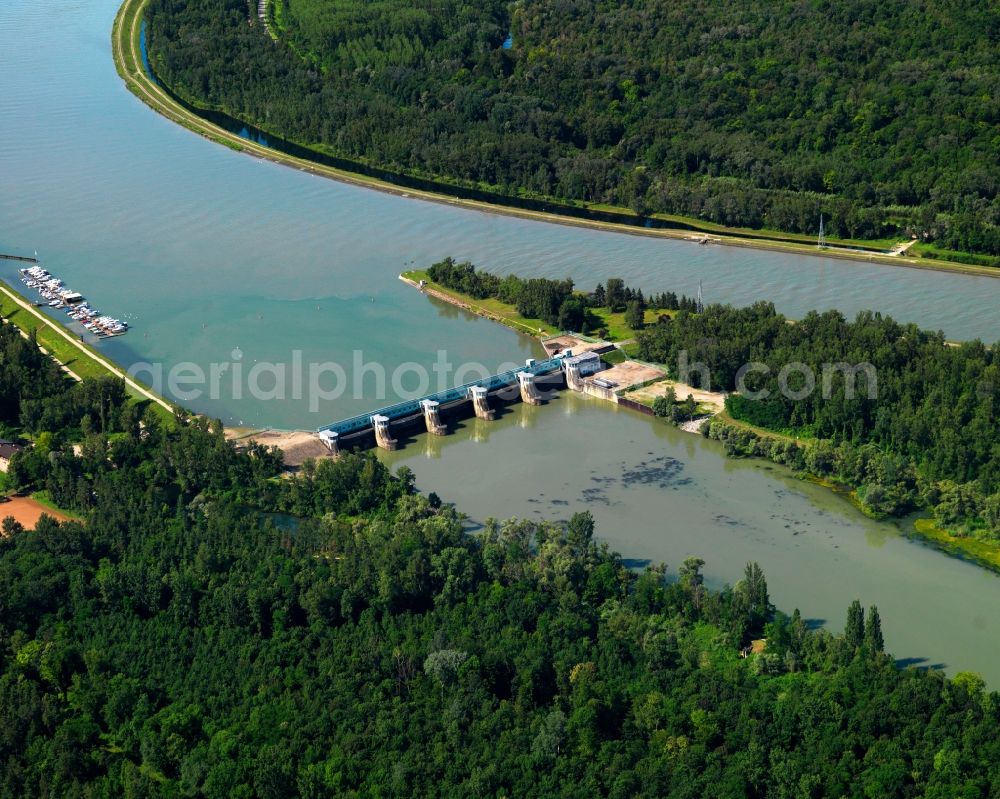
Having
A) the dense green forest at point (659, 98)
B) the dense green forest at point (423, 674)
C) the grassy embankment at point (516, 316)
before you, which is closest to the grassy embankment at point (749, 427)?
the grassy embankment at point (516, 316)

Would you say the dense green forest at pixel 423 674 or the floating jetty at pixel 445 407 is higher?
the floating jetty at pixel 445 407

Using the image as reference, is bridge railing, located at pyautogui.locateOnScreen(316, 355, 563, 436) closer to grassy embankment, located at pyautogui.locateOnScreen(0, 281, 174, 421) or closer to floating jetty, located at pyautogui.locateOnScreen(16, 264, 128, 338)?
grassy embankment, located at pyautogui.locateOnScreen(0, 281, 174, 421)

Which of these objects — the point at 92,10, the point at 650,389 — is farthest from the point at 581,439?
the point at 92,10

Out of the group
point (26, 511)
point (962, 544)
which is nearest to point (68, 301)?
point (26, 511)

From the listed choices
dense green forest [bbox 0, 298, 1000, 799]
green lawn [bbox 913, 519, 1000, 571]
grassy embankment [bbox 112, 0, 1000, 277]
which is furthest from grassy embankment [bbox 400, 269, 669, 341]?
green lawn [bbox 913, 519, 1000, 571]

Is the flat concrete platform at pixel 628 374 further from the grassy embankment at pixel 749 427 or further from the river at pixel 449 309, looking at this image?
the river at pixel 449 309

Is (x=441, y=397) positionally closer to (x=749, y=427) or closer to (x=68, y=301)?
(x=749, y=427)
